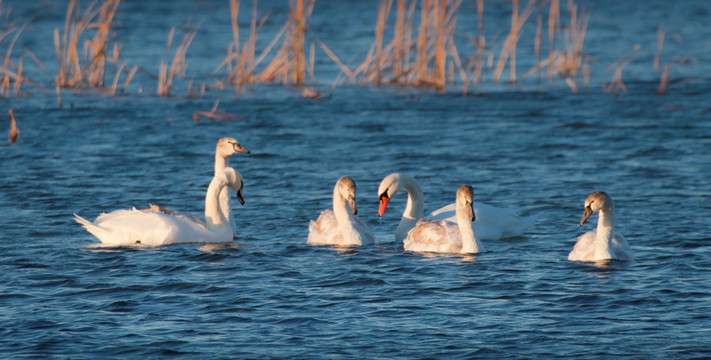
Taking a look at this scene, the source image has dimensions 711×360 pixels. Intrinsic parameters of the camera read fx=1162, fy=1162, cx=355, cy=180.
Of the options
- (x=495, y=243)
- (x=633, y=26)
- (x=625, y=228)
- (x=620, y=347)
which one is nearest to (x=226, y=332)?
(x=620, y=347)

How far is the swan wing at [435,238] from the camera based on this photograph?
460 inches

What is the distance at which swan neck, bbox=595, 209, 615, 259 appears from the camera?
10.9m

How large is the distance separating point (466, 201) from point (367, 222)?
228 cm

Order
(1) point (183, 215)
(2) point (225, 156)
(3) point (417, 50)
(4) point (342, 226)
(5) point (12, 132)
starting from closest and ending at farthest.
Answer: (4) point (342, 226), (1) point (183, 215), (2) point (225, 156), (5) point (12, 132), (3) point (417, 50)

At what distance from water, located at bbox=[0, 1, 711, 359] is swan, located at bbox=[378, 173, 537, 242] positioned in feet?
0.74

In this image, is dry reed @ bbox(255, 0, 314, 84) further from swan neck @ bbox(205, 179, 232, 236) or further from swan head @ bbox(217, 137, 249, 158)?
swan neck @ bbox(205, 179, 232, 236)

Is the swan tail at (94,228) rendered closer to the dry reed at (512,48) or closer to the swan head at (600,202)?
the swan head at (600,202)

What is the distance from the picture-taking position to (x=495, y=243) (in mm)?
12359

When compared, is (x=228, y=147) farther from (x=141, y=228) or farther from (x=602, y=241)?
(x=602, y=241)

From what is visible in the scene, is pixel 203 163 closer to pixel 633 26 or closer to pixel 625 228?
pixel 625 228

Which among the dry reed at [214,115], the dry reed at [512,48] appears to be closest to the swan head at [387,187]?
the dry reed at [214,115]

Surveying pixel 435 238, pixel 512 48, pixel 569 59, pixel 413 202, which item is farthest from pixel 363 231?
pixel 569 59

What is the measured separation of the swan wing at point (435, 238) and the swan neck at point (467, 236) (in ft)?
0.41

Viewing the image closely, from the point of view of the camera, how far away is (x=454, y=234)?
38.5 feet
